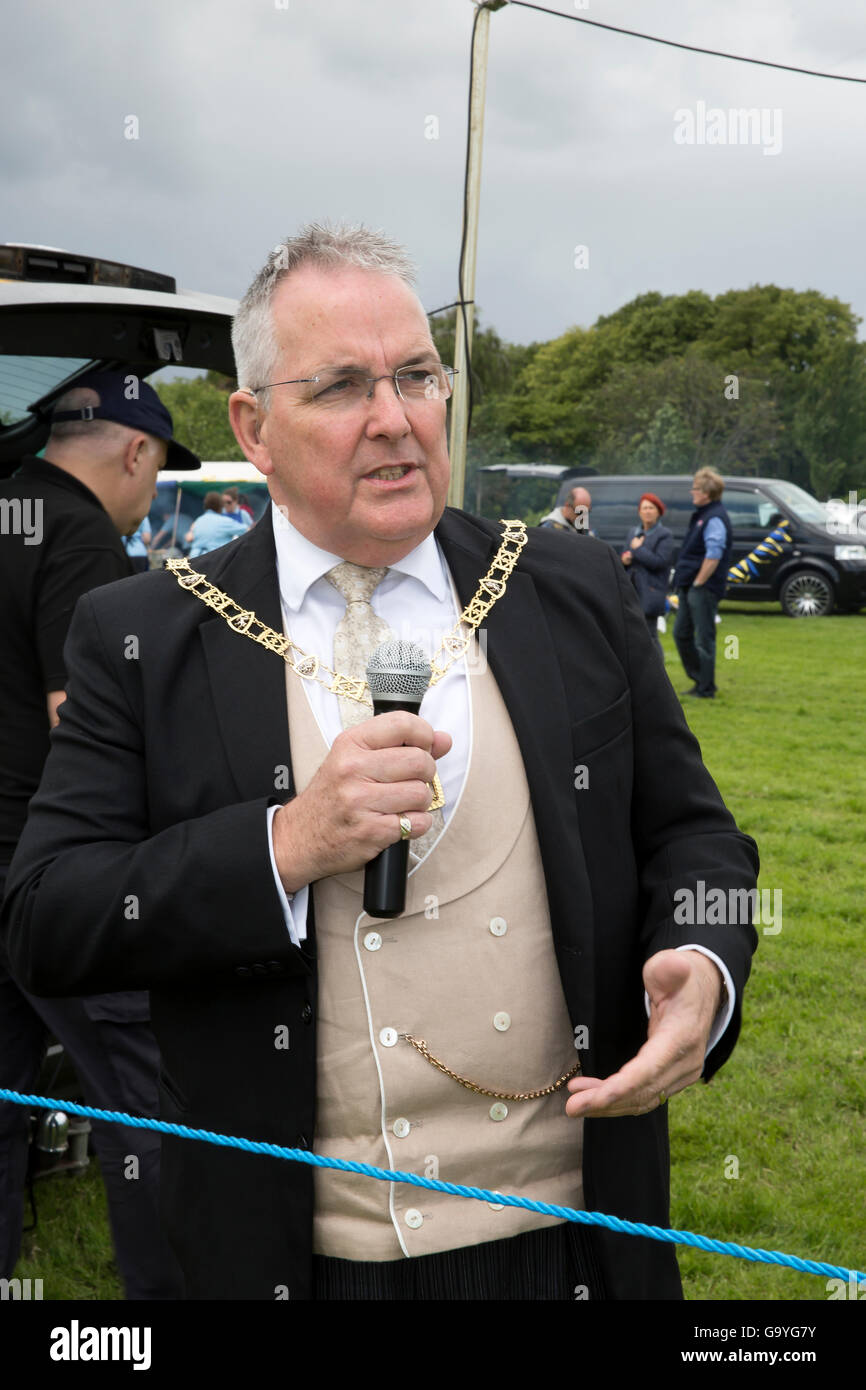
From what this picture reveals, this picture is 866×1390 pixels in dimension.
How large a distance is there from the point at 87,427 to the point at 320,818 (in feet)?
6.68

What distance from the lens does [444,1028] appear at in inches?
69.4

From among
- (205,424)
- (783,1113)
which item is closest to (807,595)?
(783,1113)

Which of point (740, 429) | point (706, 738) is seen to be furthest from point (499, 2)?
point (740, 429)

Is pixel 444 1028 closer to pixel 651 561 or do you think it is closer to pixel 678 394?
pixel 651 561

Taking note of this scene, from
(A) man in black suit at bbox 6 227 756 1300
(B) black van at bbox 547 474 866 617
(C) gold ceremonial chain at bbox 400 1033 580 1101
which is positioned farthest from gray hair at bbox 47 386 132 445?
(B) black van at bbox 547 474 866 617

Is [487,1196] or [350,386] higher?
[350,386]

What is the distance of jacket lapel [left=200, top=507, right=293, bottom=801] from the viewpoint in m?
1.76

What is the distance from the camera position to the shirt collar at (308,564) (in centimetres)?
193

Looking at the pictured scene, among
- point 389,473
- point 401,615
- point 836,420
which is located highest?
point 836,420

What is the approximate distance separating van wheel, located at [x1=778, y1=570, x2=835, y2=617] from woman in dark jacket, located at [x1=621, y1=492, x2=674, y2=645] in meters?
9.40

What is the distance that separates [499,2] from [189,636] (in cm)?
1180

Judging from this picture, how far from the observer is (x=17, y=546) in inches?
115

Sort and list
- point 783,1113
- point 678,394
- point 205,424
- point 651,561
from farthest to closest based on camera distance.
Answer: point 205,424 → point 678,394 → point 651,561 → point 783,1113

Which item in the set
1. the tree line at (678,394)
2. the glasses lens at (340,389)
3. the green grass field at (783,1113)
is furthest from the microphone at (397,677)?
the tree line at (678,394)
